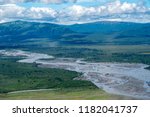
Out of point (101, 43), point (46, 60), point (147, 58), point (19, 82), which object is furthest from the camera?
point (101, 43)

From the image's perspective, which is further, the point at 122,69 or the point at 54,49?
the point at 54,49

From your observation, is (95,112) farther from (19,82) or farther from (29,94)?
(19,82)

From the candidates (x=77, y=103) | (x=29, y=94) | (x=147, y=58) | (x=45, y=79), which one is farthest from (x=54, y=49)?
(x=77, y=103)

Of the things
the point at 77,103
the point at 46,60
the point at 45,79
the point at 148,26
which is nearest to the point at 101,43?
the point at 148,26

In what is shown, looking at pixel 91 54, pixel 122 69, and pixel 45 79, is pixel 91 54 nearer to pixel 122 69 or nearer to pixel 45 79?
pixel 122 69

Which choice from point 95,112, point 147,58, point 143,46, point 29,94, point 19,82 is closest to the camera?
point 95,112

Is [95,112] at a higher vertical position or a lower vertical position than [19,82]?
higher

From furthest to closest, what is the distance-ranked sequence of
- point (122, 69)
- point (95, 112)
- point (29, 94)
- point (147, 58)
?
point (147, 58), point (122, 69), point (29, 94), point (95, 112)

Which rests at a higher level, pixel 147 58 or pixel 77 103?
pixel 77 103

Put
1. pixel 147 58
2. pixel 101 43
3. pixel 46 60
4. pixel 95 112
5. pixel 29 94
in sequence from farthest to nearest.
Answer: pixel 101 43 < pixel 147 58 < pixel 46 60 < pixel 29 94 < pixel 95 112
